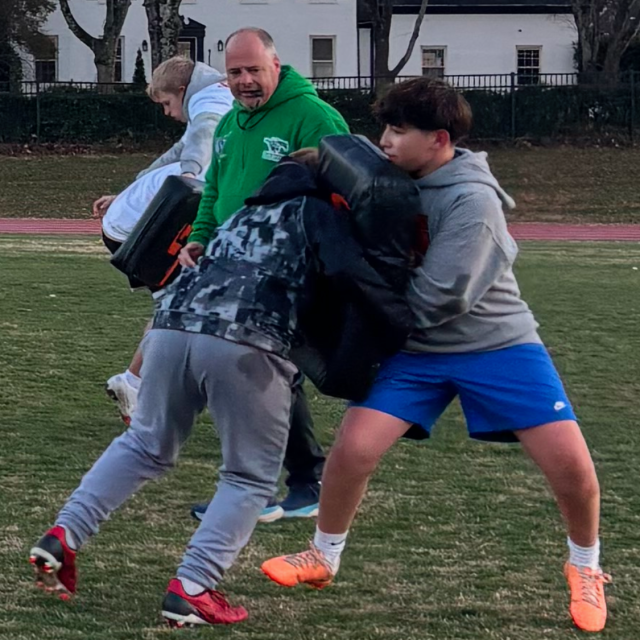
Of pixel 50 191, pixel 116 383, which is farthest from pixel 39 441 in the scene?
pixel 50 191

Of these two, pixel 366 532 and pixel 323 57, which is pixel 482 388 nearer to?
pixel 366 532

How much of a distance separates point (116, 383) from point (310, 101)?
2208 millimetres

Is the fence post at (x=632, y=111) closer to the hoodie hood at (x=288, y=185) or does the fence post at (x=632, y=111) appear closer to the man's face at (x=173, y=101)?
the man's face at (x=173, y=101)

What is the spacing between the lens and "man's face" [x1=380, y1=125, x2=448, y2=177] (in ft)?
12.1

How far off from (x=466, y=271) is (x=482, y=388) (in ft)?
1.27

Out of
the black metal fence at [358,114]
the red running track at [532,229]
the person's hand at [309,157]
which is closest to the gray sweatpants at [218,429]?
the person's hand at [309,157]

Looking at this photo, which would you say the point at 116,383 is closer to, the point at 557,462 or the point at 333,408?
the point at 333,408

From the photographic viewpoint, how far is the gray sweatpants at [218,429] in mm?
3600

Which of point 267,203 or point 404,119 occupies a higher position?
point 404,119

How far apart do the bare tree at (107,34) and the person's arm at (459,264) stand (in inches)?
1361

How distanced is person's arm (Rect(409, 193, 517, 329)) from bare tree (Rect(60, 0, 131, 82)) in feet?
113

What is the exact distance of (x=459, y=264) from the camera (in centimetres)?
358

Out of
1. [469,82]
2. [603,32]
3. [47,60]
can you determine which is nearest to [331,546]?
[469,82]

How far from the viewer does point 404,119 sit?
367cm
